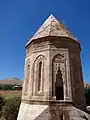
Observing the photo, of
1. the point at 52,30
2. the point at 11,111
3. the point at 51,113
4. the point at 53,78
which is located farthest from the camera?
the point at 11,111

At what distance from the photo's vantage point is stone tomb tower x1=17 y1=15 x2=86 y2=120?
7.20 m

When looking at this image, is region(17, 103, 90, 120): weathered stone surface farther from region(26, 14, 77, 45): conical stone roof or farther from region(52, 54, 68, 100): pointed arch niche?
region(26, 14, 77, 45): conical stone roof

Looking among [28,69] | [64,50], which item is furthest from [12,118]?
[64,50]

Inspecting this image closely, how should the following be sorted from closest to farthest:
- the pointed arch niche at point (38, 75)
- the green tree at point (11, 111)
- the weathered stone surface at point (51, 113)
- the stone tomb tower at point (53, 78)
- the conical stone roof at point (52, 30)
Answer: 1. the weathered stone surface at point (51, 113)
2. the stone tomb tower at point (53, 78)
3. the pointed arch niche at point (38, 75)
4. the conical stone roof at point (52, 30)
5. the green tree at point (11, 111)

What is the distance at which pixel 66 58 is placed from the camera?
26.8 feet

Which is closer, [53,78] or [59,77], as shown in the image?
[53,78]

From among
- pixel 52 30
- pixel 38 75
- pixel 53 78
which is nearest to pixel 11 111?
pixel 38 75

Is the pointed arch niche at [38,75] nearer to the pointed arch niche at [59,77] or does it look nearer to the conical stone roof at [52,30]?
the pointed arch niche at [59,77]

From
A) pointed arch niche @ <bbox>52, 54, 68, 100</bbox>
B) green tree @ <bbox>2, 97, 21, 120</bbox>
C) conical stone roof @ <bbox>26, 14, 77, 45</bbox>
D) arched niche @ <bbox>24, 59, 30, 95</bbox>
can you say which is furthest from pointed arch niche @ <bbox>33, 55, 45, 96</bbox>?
green tree @ <bbox>2, 97, 21, 120</bbox>

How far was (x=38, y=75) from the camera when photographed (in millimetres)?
8305

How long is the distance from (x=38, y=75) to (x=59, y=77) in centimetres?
142

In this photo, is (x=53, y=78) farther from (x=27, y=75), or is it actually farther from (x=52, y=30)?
(x=52, y=30)

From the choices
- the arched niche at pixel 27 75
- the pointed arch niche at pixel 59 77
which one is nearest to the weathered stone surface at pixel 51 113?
the pointed arch niche at pixel 59 77

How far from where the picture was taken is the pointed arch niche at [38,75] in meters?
7.89
